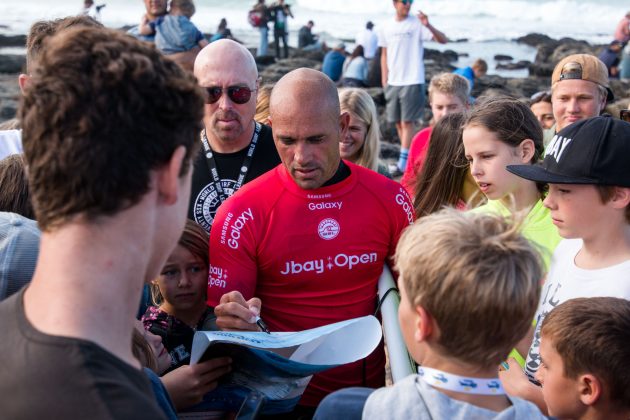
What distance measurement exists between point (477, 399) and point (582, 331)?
0.61 metres

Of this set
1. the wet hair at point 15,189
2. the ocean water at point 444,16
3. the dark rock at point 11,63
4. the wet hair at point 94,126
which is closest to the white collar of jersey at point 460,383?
the wet hair at point 94,126

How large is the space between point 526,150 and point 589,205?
958 mm

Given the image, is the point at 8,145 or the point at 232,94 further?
the point at 232,94

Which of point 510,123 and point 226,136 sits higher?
point 510,123

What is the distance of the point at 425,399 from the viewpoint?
5.60ft

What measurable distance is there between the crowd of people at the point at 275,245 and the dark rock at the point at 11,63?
67.5 ft

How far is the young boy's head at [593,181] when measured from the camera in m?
2.72

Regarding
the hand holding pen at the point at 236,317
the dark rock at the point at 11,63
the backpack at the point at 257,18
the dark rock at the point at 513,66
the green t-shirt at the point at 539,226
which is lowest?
the dark rock at the point at 513,66

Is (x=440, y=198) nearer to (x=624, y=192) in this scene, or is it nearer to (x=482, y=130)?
(x=482, y=130)

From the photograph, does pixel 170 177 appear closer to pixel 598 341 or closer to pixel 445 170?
pixel 598 341

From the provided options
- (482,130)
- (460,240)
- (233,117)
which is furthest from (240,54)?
(460,240)

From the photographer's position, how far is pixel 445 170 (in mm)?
4426

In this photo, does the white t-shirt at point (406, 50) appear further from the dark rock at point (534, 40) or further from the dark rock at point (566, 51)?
the dark rock at point (534, 40)

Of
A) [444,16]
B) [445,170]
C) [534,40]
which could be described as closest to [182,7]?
[445,170]
